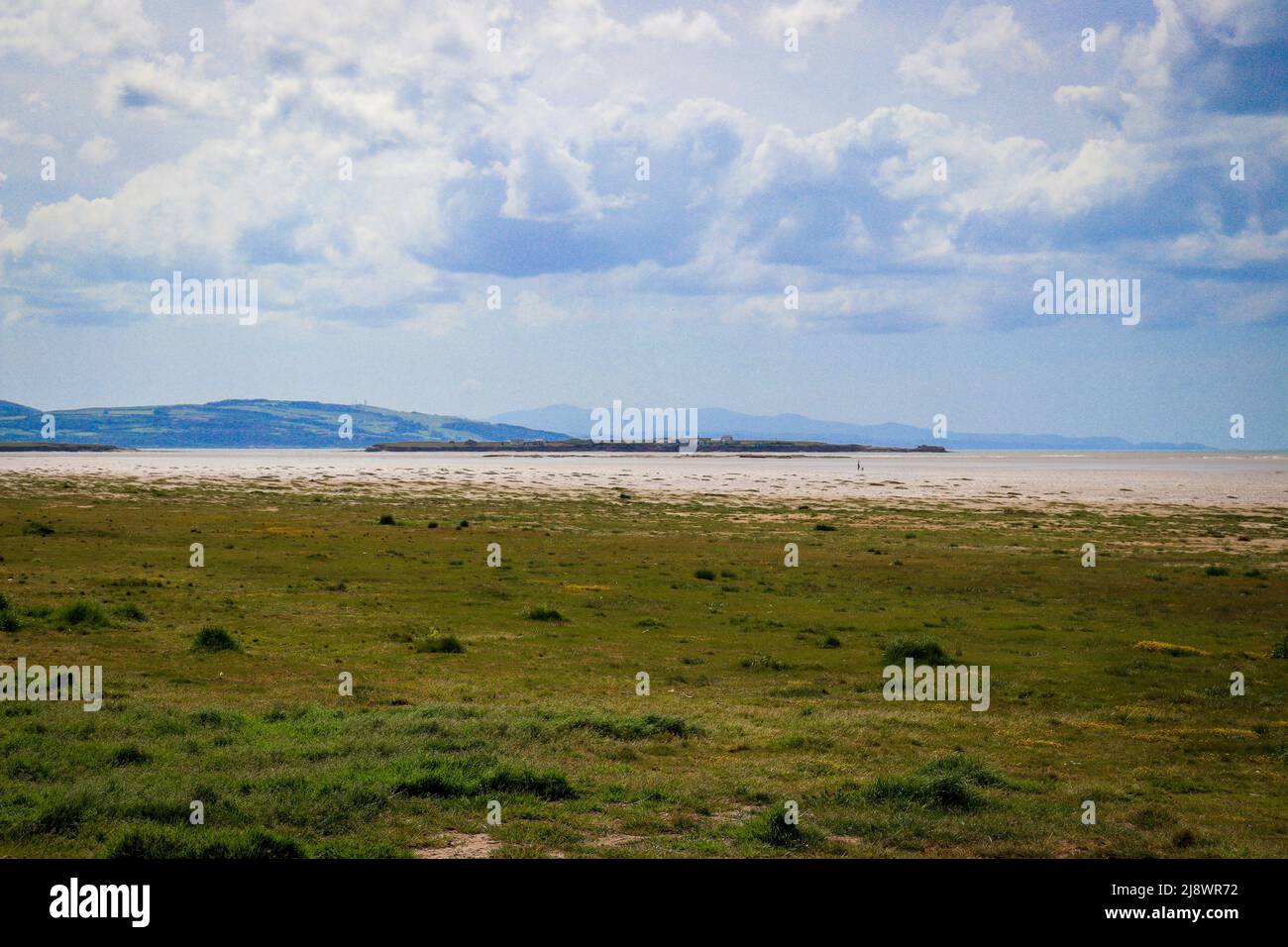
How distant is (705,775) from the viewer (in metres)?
15.8

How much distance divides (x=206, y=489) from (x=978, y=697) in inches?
3901

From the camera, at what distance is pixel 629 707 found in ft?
67.5

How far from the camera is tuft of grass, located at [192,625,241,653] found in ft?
83.3

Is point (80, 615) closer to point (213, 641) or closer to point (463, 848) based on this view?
point (213, 641)

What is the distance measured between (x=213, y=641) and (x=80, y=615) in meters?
5.31

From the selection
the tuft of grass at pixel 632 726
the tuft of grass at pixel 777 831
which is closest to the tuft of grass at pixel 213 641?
the tuft of grass at pixel 632 726

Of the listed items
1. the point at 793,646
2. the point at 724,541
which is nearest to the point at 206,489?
the point at 724,541

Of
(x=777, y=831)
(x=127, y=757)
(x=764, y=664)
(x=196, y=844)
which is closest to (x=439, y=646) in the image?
(x=764, y=664)

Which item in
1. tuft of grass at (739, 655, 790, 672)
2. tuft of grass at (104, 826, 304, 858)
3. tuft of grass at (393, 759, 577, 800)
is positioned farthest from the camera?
tuft of grass at (739, 655, 790, 672)

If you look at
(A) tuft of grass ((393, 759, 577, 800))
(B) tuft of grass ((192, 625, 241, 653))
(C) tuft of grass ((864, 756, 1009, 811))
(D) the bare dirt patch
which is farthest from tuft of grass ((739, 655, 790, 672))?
(D) the bare dirt patch

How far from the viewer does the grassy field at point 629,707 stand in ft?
42.8

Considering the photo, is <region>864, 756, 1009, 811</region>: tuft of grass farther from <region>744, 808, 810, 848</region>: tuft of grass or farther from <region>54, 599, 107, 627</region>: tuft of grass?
<region>54, 599, 107, 627</region>: tuft of grass

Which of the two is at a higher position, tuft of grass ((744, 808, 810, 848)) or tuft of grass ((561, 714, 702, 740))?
tuft of grass ((744, 808, 810, 848))

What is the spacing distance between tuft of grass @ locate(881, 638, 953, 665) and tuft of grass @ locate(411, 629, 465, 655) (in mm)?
11350
